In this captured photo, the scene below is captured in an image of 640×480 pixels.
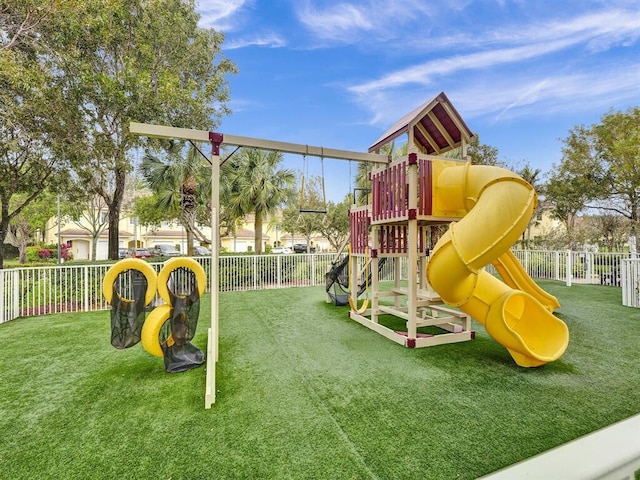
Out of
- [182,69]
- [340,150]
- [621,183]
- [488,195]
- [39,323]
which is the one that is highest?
[182,69]

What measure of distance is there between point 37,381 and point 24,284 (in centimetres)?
477

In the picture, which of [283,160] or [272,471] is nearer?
[272,471]

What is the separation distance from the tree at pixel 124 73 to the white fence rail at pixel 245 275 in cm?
346

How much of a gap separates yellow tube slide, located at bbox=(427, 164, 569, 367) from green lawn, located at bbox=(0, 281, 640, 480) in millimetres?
382

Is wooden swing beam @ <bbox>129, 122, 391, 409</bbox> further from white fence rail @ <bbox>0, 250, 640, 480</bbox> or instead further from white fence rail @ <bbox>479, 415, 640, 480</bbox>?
white fence rail @ <bbox>0, 250, 640, 480</bbox>

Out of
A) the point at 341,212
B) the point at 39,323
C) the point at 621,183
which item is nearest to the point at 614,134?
the point at 621,183

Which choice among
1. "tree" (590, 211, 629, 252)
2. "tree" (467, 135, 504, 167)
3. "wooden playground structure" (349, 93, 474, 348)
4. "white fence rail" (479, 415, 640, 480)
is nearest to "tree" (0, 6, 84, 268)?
"wooden playground structure" (349, 93, 474, 348)

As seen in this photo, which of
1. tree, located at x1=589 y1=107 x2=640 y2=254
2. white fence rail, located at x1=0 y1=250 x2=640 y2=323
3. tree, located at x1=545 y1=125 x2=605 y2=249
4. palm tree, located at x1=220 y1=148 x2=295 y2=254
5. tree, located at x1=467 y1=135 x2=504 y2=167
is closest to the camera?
white fence rail, located at x1=0 y1=250 x2=640 y2=323

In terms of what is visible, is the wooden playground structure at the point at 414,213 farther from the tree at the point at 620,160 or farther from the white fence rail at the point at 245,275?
the tree at the point at 620,160

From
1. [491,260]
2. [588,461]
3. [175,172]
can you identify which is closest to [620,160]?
[491,260]

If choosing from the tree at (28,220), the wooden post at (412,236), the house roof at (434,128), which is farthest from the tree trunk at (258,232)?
the tree at (28,220)

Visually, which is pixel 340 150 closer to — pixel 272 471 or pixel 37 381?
pixel 272 471

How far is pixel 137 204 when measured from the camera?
23.6m

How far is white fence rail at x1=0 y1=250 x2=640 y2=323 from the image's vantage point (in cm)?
665
